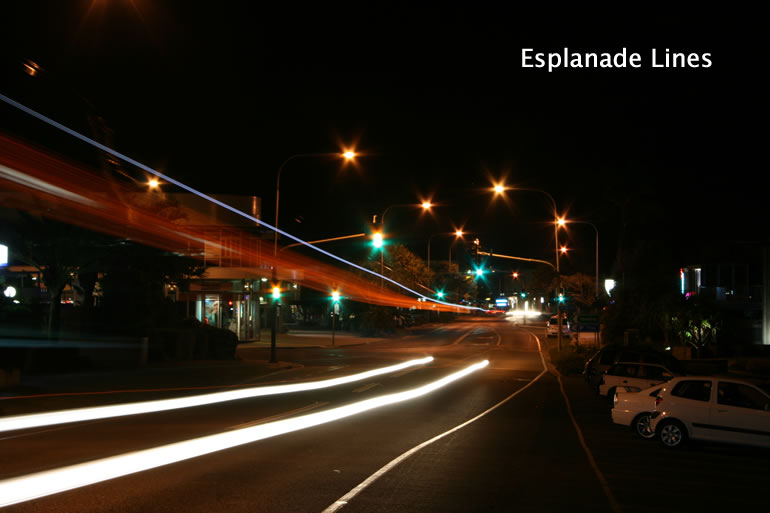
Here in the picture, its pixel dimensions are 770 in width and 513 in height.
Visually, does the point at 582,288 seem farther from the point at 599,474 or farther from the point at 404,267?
the point at 599,474

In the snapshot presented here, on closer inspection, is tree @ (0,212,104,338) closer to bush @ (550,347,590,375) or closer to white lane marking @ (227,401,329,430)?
white lane marking @ (227,401,329,430)

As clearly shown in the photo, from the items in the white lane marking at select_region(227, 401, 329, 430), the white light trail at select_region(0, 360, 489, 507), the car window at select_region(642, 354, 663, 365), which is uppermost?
the car window at select_region(642, 354, 663, 365)

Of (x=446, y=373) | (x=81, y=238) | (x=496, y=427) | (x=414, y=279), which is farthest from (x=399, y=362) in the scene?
(x=414, y=279)

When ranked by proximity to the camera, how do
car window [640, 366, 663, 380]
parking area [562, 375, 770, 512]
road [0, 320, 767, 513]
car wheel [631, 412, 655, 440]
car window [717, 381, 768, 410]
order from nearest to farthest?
road [0, 320, 767, 513] → parking area [562, 375, 770, 512] → car window [717, 381, 768, 410] → car wheel [631, 412, 655, 440] → car window [640, 366, 663, 380]

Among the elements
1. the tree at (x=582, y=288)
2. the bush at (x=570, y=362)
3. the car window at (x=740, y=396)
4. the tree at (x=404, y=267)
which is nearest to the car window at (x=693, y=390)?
the car window at (x=740, y=396)

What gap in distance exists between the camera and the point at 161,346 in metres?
31.2

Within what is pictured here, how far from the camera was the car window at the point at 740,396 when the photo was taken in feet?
41.6

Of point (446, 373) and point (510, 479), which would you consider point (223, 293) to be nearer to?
point (446, 373)

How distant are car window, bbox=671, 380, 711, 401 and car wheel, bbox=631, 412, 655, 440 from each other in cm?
Result: 98

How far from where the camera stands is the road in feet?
27.2

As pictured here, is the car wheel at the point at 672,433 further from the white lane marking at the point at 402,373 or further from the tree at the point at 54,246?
the tree at the point at 54,246

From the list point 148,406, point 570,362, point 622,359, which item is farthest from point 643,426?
point 570,362

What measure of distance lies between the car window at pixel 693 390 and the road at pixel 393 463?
104 cm

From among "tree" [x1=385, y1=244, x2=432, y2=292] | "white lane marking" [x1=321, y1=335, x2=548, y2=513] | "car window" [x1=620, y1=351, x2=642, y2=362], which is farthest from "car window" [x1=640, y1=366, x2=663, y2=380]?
"tree" [x1=385, y1=244, x2=432, y2=292]
